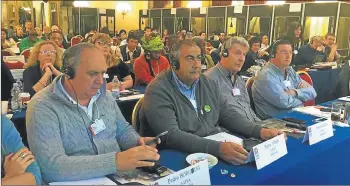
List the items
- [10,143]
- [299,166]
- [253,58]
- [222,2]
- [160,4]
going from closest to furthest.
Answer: [10,143], [299,166], [253,58], [222,2], [160,4]

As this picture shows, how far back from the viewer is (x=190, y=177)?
122 centimetres

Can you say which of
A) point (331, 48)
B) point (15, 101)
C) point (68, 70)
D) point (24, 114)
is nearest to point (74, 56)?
point (68, 70)

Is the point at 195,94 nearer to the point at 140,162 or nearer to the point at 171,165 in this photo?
the point at 171,165

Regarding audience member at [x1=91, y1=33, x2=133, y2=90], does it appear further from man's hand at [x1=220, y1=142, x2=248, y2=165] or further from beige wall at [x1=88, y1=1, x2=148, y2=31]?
beige wall at [x1=88, y1=1, x2=148, y2=31]

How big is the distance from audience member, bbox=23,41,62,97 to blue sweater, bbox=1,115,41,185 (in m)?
1.95

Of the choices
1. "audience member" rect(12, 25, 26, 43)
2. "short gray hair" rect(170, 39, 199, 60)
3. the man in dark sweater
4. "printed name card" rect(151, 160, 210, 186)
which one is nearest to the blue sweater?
"printed name card" rect(151, 160, 210, 186)

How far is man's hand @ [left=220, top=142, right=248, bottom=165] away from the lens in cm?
153

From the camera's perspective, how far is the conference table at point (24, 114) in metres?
2.41

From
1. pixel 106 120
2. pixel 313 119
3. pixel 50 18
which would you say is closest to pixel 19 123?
pixel 106 120

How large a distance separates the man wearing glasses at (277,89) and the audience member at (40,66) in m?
1.92

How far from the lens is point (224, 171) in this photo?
57.9 inches

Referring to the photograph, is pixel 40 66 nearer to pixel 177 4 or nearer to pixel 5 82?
pixel 5 82

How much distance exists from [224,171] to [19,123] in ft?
5.87

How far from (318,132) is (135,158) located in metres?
1.15
